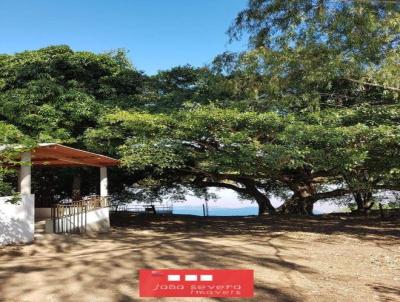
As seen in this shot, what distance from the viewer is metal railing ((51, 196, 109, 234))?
12562 mm

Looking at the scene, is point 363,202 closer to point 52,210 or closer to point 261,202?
point 261,202

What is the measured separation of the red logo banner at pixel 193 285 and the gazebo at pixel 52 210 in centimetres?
567

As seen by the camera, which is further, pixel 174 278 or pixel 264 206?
pixel 264 206

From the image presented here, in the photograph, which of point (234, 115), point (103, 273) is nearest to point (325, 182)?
point (234, 115)

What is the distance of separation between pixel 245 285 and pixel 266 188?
763 inches

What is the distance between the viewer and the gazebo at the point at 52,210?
36.2ft

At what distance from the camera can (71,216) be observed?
44.1 ft


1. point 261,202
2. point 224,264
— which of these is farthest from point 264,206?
point 224,264

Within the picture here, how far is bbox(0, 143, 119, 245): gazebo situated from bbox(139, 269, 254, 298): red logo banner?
567 centimetres

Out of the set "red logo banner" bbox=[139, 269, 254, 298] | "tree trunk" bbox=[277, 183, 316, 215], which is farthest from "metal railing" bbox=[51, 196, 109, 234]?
"tree trunk" bbox=[277, 183, 316, 215]

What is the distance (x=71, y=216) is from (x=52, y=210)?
77 centimetres

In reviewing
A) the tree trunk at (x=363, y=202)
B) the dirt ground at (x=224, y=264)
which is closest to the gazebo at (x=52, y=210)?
the dirt ground at (x=224, y=264)

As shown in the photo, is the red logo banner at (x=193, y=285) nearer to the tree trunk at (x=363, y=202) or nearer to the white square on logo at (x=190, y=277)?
the white square on logo at (x=190, y=277)

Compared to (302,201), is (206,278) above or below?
below
